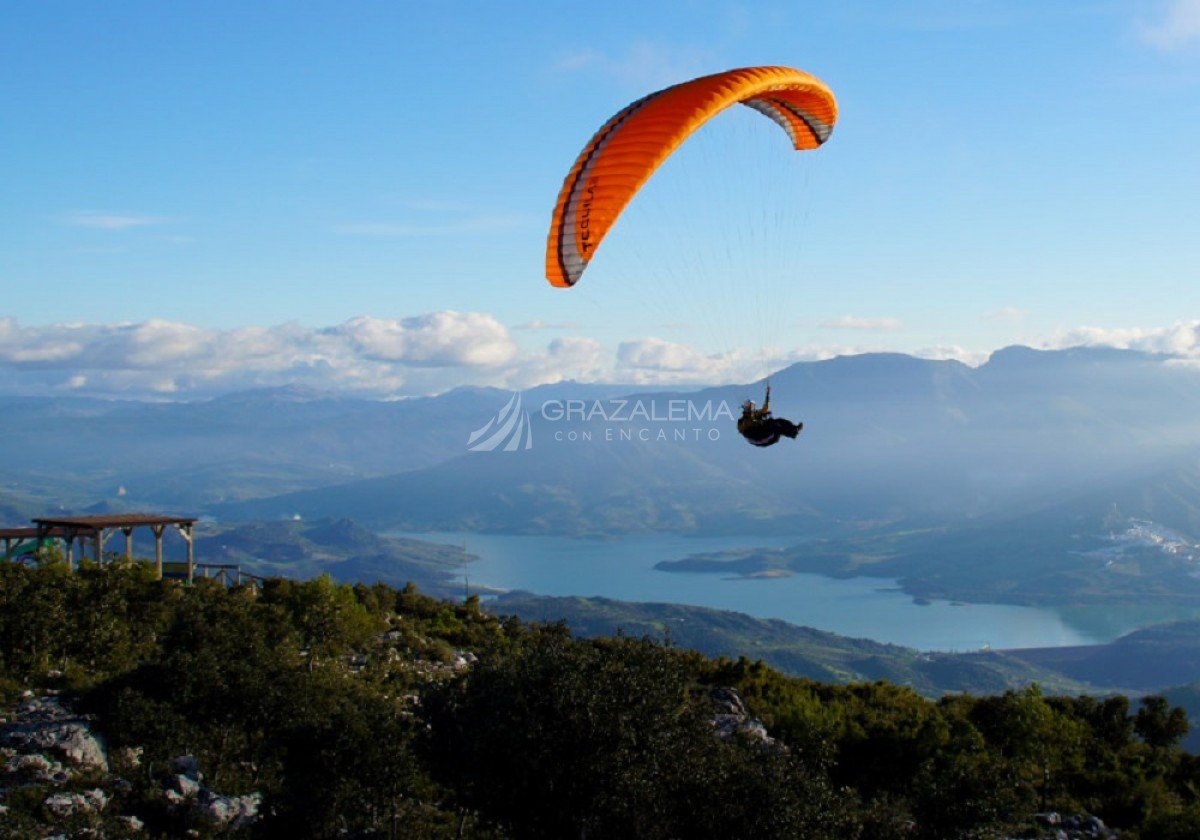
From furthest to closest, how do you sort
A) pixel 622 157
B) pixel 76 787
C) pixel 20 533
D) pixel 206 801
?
pixel 20 533 < pixel 622 157 < pixel 206 801 < pixel 76 787

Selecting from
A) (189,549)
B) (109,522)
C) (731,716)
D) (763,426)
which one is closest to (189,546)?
(189,549)

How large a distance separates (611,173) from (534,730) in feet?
34.2

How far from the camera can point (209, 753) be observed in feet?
69.7

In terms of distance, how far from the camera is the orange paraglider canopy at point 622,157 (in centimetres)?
2047

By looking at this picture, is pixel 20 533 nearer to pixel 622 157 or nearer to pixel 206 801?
pixel 206 801

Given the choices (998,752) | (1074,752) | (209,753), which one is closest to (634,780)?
(209,753)

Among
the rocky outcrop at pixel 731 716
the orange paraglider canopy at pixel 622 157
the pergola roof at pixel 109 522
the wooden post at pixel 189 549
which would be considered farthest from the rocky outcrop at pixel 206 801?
the wooden post at pixel 189 549

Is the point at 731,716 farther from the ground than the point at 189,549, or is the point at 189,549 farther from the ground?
the point at 189,549

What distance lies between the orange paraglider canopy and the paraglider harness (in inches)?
196

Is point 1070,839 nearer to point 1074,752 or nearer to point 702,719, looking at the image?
point 1074,752

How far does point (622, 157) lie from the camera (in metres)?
20.7

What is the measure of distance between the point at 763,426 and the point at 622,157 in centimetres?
654

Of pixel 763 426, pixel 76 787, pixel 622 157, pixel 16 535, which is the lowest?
pixel 76 787

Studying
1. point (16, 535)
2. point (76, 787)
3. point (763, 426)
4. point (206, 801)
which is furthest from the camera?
Result: point (16, 535)
